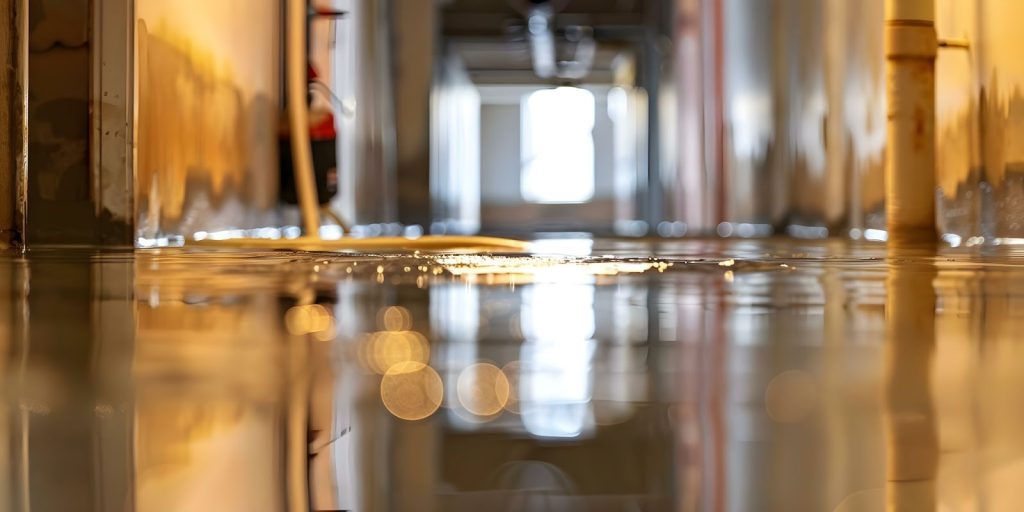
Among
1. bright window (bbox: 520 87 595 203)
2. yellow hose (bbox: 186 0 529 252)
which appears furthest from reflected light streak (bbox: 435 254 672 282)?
bright window (bbox: 520 87 595 203)

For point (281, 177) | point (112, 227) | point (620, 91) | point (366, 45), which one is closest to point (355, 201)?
point (366, 45)

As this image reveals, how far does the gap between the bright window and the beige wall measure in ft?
21.5

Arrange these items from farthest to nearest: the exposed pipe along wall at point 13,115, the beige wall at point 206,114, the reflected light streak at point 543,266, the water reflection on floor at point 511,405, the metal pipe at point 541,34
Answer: the metal pipe at point 541,34, the beige wall at point 206,114, the exposed pipe along wall at point 13,115, the reflected light streak at point 543,266, the water reflection on floor at point 511,405

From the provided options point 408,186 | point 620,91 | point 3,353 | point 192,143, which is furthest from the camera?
point 620,91

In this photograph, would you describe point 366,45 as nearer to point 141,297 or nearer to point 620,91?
point 141,297

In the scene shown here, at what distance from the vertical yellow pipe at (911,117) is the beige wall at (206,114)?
105 cm

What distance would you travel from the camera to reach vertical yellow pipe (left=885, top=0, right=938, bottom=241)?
5.01 feet

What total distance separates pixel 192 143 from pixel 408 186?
2.17m

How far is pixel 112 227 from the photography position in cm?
146

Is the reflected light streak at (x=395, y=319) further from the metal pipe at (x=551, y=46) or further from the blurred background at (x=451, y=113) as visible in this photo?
the metal pipe at (x=551, y=46)

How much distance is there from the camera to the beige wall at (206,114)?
1544 mm

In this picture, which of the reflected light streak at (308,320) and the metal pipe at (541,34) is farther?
the metal pipe at (541,34)

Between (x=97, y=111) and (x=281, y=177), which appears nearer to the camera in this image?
(x=97, y=111)

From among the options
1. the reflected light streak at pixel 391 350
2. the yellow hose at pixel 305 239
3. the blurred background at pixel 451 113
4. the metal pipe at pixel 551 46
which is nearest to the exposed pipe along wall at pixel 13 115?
the blurred background at pixel 451 113
